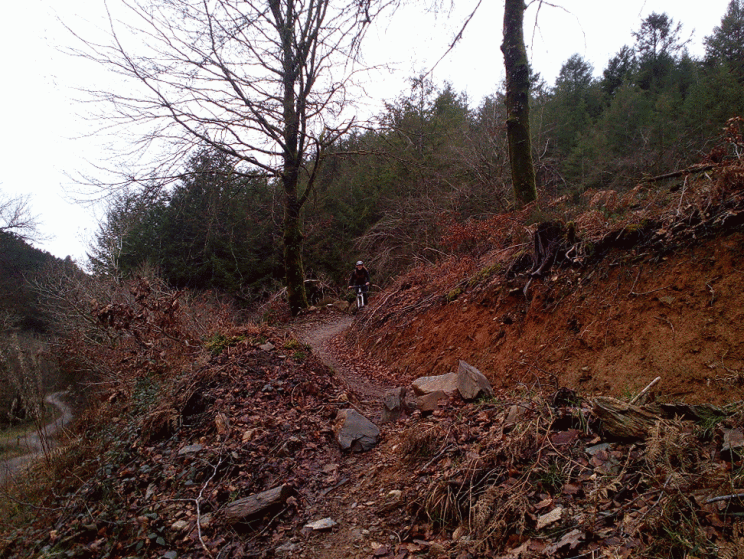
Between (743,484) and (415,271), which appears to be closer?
(743,484)

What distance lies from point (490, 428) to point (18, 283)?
39.7 metres

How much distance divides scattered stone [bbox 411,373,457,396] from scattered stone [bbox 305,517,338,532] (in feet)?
5.80

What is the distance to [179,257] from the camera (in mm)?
21703

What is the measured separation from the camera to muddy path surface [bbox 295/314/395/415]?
5898 millimetres

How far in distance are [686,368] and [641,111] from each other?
28.0 meters

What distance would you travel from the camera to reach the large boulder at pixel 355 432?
4.02 meters

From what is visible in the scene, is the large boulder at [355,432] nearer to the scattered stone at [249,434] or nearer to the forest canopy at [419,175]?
the scattered stone at [249,434]

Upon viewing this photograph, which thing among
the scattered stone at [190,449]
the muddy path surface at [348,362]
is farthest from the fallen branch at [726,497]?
the scattered stone at [190,449]

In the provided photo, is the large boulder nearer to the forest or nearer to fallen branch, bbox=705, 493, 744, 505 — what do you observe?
the forest

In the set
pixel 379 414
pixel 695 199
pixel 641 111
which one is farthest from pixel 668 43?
pixel 379 414

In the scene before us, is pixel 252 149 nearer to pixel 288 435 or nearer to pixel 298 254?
pixel 298 254

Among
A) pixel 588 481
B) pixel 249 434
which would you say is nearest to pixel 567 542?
pixel 588 481

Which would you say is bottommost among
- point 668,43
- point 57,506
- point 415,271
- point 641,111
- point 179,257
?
point 57,506

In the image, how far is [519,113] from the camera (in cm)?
749
